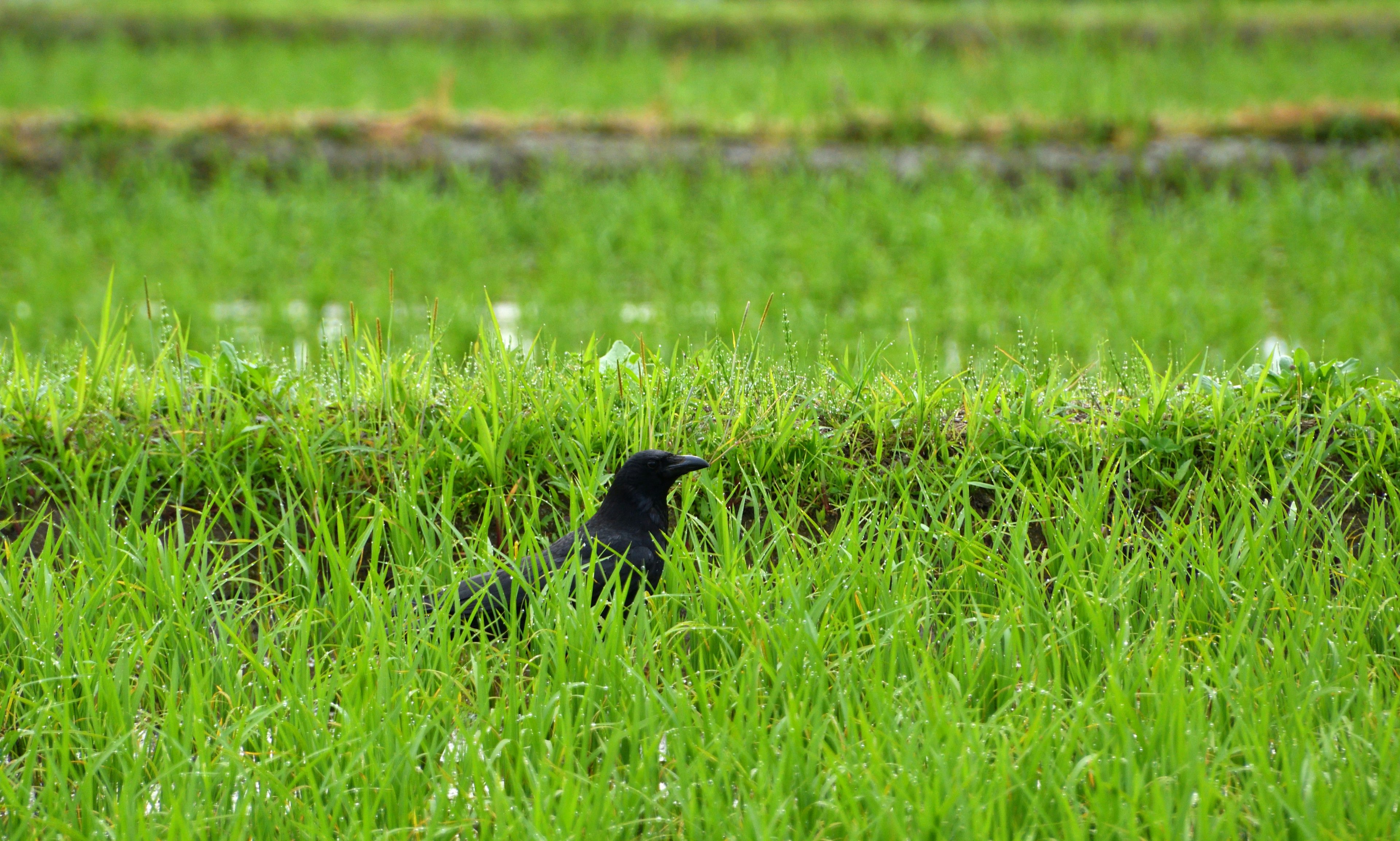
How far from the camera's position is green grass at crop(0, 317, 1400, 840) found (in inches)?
77.4

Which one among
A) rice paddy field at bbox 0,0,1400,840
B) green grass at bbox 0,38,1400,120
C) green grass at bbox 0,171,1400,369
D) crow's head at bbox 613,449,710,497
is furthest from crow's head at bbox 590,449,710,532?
green grass at bbox 0,38,1400,120

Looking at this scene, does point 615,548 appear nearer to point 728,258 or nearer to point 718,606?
point 718,606

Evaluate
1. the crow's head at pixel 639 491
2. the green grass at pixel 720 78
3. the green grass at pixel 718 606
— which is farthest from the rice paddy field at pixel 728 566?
the green grass at pixel 720 78

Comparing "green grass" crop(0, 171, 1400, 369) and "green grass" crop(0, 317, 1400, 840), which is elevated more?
"green grass" crop(0, 171, 1400, 369)

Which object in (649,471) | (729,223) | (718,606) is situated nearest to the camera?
(718,606)

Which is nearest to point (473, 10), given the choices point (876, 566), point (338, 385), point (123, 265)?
point (123, 265)

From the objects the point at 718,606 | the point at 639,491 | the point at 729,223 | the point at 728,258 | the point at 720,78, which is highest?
the point at 720,78

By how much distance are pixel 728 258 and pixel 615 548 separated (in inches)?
157

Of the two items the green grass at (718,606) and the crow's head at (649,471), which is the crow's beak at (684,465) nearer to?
the crow's head at (649,471)

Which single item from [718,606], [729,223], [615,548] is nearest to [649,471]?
[615,548]

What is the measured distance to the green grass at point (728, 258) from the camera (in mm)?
5473

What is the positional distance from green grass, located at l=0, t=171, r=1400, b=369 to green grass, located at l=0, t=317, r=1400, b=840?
5.35ft

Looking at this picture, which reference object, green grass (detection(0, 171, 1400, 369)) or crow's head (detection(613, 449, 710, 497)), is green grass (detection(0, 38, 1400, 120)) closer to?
green grass (detection(0, 171, 1400, 369))

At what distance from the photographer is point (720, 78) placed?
10453 millimetres
